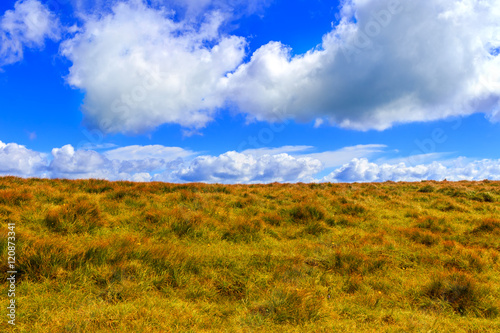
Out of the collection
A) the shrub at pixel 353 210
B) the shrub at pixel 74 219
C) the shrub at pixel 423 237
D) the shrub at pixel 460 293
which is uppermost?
the shrub at pixel 74 219

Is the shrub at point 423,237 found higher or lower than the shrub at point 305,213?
lower

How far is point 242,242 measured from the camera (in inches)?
321

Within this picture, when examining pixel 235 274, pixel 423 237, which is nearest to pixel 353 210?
pixel 423 237

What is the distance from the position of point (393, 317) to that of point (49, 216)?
8.83m

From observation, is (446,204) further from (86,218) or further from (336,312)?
(86,218)

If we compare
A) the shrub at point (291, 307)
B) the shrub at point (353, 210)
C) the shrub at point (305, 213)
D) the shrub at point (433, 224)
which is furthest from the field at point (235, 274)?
the shrub at point (353, 210)

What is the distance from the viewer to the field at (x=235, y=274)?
422 centimetres

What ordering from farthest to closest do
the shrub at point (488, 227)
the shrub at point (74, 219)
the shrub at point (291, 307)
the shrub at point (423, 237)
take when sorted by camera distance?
the shrub at point (488, 227) → the shrub at point (423, 237) → the shrub at point (74, 219) → the shrub at point (291, 307)

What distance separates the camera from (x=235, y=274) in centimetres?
585

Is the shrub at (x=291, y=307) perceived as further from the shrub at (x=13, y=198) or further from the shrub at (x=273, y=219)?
the shrub at (x=13, y=198)

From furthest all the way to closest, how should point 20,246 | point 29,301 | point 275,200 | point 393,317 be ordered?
point 275,200, point 20,246, point 393,317, point 29,301

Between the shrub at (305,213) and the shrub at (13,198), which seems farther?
the shrub at (305,213)

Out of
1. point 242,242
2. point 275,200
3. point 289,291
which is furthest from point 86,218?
point 275,200

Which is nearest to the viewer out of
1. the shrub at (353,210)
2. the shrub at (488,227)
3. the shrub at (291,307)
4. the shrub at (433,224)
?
the shrub at (291,307)
